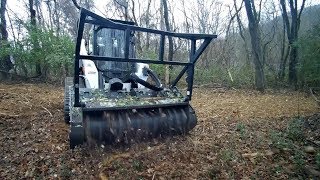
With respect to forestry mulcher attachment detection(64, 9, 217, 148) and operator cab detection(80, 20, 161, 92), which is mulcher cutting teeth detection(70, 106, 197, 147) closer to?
forestry mulcher attachment detection(64, 9, 217, 148)

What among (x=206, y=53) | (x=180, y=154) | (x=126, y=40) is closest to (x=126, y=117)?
(x=180, y=154)

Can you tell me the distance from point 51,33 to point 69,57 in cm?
125

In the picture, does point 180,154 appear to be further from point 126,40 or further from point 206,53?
point 206,53

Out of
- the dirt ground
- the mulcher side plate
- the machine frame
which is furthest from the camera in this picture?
the mulcher side plate

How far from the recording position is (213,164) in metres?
4.05

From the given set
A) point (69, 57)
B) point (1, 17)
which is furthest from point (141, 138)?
point (1, 17)

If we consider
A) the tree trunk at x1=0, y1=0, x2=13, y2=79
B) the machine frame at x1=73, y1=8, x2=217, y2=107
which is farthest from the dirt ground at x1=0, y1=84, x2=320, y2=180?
the tree trunk at x1=0, y1=0, x2=13, y2=79

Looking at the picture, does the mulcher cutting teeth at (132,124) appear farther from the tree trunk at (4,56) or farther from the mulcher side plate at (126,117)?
the tree trunk at (4,56)

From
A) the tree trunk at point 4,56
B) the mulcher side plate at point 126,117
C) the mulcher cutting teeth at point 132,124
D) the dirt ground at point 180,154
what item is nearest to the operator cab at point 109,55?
the mulcher side plate at point 126,117

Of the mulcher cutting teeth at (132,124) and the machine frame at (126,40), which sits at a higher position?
the machine frame at (126,40)

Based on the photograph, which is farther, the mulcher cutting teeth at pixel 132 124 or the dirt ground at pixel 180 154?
the mulcher cutting teeth at pixel 132 124

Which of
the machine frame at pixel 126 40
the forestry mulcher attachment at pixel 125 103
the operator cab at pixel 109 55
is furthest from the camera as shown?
the operator cab at pixel 109 55

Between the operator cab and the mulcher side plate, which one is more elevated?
the operator cab

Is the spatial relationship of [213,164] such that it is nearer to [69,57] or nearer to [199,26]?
[69,57]
